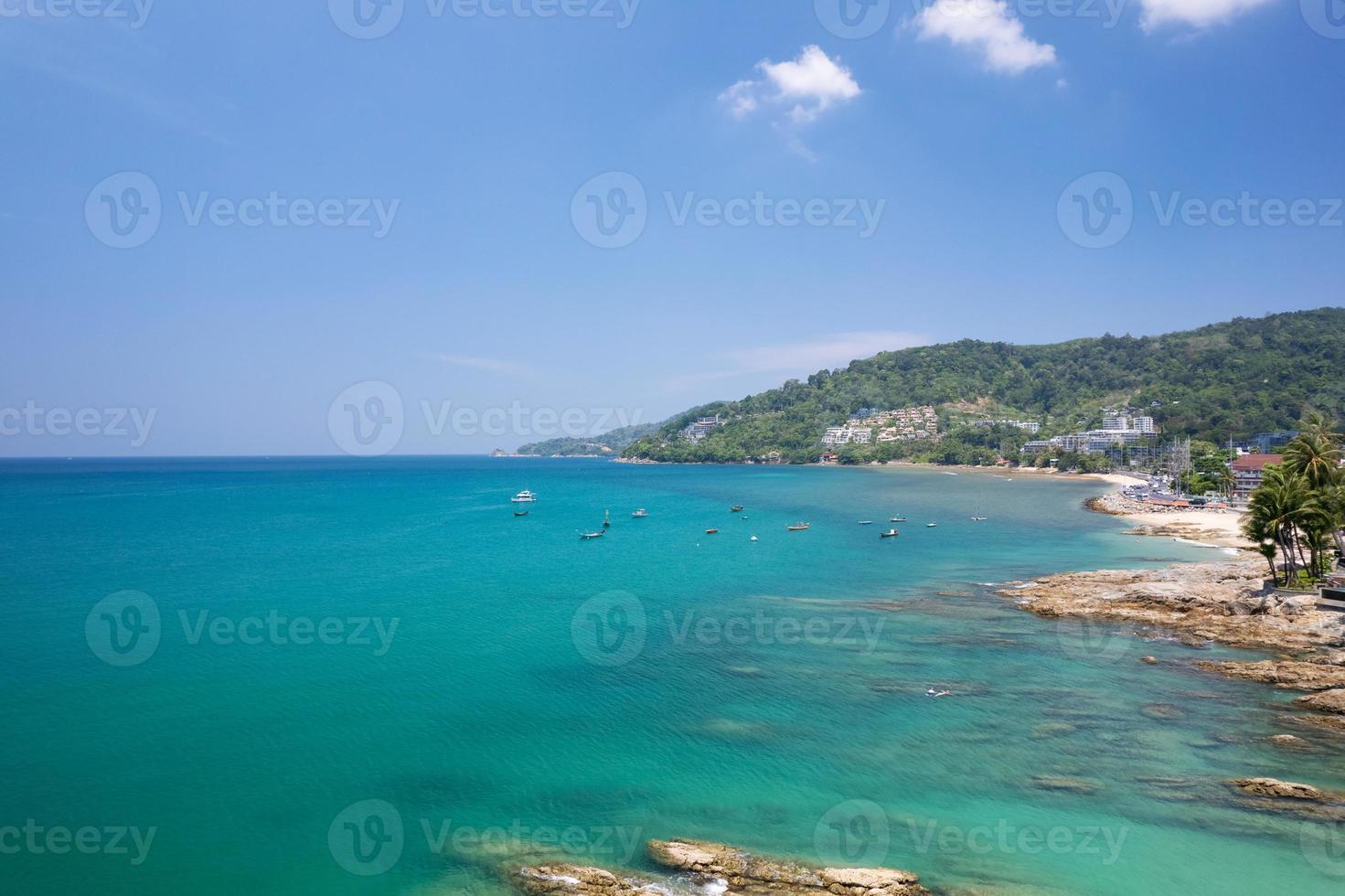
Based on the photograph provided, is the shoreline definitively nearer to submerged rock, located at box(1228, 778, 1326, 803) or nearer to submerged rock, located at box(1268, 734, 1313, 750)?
submerged rock, located at box(1268, 734, 1313, 750)

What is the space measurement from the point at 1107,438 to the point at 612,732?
177m

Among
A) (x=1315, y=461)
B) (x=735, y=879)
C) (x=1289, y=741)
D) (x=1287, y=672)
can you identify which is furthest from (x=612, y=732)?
(x=1315, y=461)

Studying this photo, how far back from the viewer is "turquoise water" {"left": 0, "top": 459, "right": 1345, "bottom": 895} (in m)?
14.3

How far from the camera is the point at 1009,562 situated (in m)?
47.0

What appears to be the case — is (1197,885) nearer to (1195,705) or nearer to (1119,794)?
(1119,794)

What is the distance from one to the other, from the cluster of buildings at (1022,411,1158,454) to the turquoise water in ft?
447

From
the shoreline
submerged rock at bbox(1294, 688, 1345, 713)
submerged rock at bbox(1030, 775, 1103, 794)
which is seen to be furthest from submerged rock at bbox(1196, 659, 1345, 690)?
submerged rock at bbox(1030, 775, 1103, 794)

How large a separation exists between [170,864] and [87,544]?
181 ft

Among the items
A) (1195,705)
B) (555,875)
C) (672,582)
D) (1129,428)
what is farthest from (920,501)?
(1129,428)

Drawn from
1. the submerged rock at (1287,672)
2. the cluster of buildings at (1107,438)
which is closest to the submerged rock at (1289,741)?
the submerged rock at (1287,672)

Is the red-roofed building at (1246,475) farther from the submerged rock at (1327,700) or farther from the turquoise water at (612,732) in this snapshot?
the submerged rock at (1327,700)

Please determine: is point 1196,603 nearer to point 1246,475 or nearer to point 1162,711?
point 1162,711

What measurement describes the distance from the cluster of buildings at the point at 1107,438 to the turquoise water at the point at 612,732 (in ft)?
447

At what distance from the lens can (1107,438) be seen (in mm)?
161625
